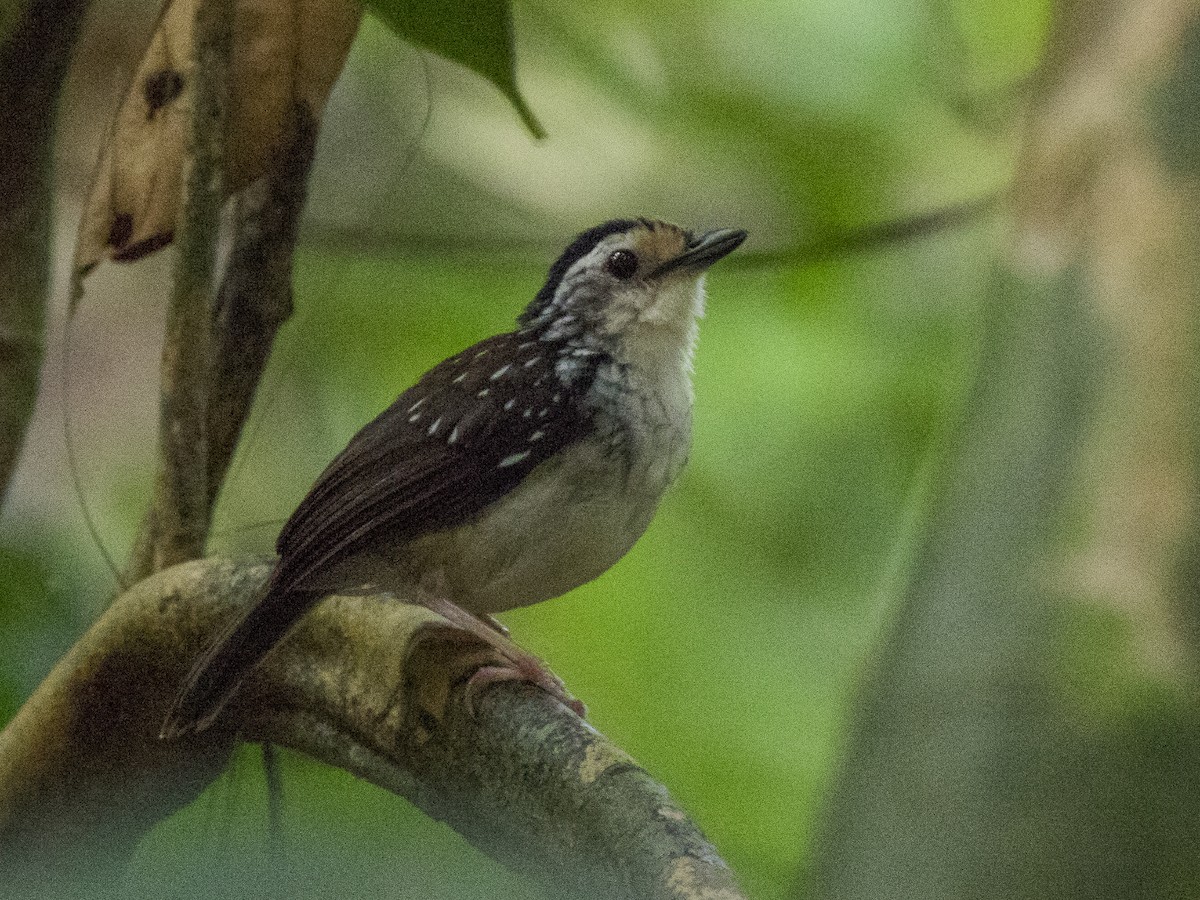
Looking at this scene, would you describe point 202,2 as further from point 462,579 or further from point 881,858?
point 881,858

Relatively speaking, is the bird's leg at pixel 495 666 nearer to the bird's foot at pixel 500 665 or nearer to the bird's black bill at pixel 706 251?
the bird's foot at pixel 500 665

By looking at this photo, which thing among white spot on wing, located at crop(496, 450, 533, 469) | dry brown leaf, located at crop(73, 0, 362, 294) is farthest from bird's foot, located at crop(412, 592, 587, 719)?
dry brown leaf, located at crop(73, 0, 362, 294)

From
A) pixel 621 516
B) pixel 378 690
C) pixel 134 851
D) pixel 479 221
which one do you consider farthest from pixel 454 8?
pixel 134 851

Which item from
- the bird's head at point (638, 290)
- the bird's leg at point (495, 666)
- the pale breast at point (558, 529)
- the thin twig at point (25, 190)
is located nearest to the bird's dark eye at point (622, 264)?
the bird's head at point (638, 290)

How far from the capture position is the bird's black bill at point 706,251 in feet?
2.99

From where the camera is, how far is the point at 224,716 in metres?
0.99

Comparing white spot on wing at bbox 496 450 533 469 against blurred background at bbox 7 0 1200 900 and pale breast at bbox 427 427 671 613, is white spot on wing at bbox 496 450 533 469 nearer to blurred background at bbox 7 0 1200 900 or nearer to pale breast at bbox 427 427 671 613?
pale breast at bbox 427 427 671 613

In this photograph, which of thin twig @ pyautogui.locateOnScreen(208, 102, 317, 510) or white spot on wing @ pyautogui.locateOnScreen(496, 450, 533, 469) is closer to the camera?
white spot on wing @ pyautogui.locateOnScreen(496, 450, 533, 469)

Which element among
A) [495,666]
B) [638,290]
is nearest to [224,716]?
[495,666]

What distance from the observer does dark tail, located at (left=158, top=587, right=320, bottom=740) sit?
36.4 inches

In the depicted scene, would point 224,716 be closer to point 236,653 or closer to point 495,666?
point 236,653

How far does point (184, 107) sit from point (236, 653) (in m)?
0.42

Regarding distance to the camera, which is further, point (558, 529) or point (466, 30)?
point (466, 30)

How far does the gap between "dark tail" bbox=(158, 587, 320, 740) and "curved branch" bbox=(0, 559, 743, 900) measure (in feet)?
0.16
